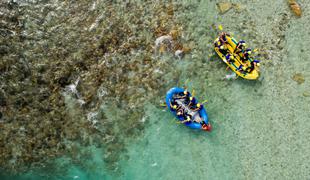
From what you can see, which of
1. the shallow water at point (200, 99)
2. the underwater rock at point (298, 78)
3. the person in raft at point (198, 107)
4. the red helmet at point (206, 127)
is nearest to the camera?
the person in raft at point (198, 107)

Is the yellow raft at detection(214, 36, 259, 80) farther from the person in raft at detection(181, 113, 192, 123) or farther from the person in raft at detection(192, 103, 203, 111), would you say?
the person in raft at detection(181, 113, 192, 123)

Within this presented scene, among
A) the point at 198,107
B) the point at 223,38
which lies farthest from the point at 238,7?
the point at 198,107

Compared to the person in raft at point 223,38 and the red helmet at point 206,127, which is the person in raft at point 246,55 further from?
the red helmet at point 206,127

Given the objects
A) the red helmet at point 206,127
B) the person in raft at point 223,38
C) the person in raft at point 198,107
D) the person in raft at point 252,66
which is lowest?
the red helmet at point 206,127

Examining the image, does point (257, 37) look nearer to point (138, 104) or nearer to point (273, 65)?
point (273, 65)

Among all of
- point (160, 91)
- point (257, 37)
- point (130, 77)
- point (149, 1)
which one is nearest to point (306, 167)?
point (257, 37)

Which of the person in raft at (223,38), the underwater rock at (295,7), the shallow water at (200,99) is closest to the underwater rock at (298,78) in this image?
the shallow water at (200,99)

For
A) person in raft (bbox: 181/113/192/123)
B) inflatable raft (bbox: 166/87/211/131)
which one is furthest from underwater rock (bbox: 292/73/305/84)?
person in raft (bbox: 181/113/192/123)

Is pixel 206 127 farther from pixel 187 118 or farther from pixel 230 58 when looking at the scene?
pixel 230 58
